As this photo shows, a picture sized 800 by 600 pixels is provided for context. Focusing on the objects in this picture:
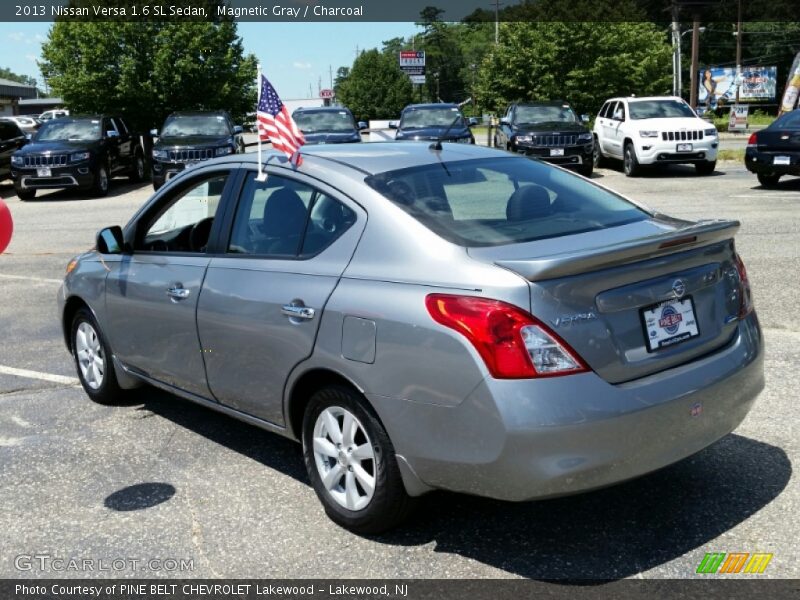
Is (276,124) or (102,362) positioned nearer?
(276,124)

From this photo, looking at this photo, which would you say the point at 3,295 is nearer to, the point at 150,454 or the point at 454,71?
the point at 150,454

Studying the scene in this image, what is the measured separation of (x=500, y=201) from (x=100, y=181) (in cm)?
1895

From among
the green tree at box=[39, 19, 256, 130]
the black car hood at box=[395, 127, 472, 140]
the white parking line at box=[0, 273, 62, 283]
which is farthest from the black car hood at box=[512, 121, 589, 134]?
the green tree at box=[39, 19, 256, 130]

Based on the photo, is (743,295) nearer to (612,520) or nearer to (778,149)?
(612,520)

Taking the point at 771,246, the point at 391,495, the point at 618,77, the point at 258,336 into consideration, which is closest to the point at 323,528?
the point at 391,495

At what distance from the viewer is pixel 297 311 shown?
383cm

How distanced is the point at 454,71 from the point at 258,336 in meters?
163

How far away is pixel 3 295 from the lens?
31.0 ft

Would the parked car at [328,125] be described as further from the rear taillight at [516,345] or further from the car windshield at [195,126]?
the rear taillight at [516,345]

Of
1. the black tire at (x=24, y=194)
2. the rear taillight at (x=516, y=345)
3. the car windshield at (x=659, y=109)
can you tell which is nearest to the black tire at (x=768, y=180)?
the car windshield at (x=659, y=109)

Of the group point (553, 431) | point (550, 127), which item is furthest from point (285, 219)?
point (550, 127)

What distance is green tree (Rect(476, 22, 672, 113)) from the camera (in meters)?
55.7

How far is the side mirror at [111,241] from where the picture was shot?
5.17 metres

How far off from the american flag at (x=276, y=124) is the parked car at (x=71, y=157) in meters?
17.2
